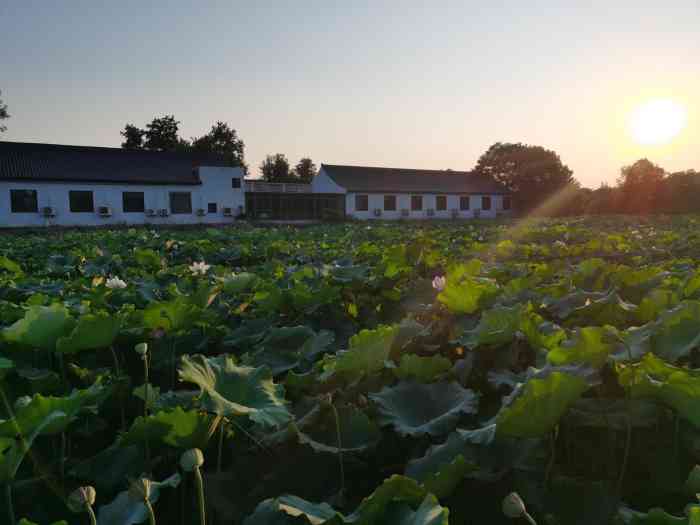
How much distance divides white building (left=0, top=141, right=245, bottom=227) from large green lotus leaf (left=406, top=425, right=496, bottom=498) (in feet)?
104

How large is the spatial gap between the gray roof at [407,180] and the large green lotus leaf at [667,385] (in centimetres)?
3781

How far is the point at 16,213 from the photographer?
2775cm

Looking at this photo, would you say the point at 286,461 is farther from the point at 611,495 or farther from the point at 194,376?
the point at 611,495

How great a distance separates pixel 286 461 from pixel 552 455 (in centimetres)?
47

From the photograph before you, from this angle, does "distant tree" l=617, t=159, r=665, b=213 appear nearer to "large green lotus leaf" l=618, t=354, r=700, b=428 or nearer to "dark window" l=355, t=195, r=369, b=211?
"dark window" l=355, t=195, r=369, b=211

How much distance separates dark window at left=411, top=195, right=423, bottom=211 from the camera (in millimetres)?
41219

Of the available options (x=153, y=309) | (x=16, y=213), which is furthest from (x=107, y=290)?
(x=16, y=213)

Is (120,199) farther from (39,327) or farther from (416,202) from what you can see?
(39,327)

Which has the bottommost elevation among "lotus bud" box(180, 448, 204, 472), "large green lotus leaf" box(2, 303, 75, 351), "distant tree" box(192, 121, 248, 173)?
"lotus bud" box(180, 448, 204, 472)

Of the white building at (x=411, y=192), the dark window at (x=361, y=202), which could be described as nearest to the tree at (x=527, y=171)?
the white building at (x=411, y=192)

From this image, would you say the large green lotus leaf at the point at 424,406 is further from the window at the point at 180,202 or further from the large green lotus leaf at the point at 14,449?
the window at the point at 180,202

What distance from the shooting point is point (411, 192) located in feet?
134

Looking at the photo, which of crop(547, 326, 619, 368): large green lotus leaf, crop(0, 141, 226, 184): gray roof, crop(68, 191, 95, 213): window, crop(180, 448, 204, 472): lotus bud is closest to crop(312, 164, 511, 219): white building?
crop(0, 141, 226, 184): gray roof

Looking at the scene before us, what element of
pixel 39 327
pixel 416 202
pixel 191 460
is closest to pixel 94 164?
pixel 416 202
